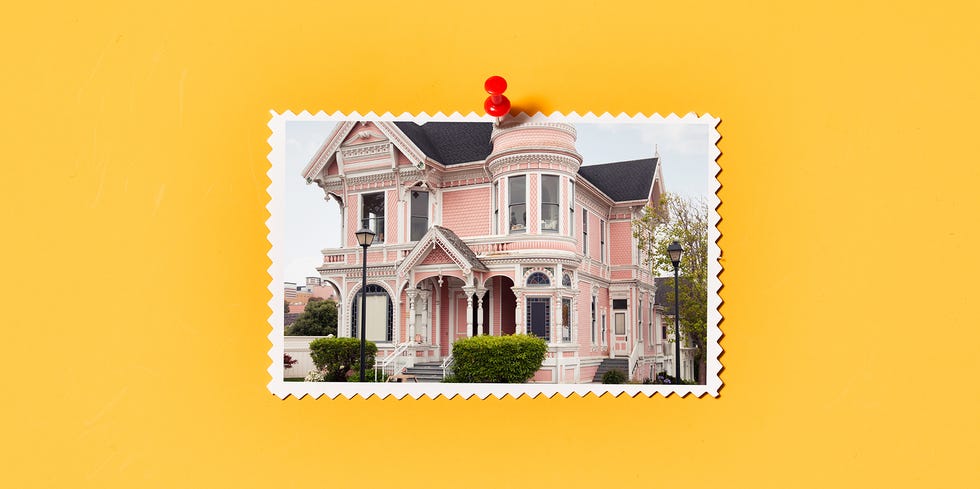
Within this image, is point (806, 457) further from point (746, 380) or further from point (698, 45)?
point (698, 45)

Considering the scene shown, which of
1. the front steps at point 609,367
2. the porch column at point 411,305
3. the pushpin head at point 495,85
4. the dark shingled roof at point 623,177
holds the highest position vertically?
the pushpin head at point 495,85

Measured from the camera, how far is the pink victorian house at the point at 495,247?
3.08 metres

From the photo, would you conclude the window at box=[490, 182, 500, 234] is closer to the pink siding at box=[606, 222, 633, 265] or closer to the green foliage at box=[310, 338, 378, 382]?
the pink siding at box=[606, 222, 633, 265]

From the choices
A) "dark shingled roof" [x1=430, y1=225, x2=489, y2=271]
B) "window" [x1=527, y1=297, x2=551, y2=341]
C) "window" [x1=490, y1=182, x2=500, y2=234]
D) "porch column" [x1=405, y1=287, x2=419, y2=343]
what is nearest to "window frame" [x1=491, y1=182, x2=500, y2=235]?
"window" [x1=490, y1=182, x2=500, y2=234]

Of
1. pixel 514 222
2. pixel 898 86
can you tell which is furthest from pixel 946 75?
pixel 514 222

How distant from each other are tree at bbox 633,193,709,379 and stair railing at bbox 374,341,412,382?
1161 mm

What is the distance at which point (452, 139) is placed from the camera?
3145mm

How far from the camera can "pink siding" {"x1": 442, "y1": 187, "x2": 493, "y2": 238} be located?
3.13m

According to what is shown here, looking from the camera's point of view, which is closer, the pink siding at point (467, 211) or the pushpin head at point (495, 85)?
the pushpin head at point (495, 85)

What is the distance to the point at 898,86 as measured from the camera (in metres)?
3.14

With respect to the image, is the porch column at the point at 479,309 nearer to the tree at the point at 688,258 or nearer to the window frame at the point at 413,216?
the window frame at the point at 413,216

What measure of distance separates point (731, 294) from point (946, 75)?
140cm

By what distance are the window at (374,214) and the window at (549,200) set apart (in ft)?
2.42

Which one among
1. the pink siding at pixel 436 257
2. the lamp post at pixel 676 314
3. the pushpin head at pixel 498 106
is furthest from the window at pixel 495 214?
the lamp post at pixel 676 314
